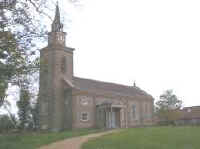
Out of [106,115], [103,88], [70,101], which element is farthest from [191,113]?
[70,101]

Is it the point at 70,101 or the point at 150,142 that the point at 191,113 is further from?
the point at 150,142

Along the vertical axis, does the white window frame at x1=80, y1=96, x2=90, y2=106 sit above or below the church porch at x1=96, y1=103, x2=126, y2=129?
above

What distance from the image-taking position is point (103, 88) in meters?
45.7

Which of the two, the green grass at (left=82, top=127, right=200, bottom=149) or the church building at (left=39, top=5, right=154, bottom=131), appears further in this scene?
the church building at (left=39, top=5, right=154, bottom=131)

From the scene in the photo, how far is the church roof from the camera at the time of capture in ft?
138

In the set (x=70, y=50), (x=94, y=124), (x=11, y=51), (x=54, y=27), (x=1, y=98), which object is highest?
(x=70, y=50)

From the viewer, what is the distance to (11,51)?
11.8 metres

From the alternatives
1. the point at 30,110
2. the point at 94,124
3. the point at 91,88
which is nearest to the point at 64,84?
the point at 91,88

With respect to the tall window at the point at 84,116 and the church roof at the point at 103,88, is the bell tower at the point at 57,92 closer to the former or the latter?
the tall window at the point at 84,116

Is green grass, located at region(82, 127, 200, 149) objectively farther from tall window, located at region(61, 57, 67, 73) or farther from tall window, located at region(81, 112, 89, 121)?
tall window, located at region(61, 57, 67, 73)

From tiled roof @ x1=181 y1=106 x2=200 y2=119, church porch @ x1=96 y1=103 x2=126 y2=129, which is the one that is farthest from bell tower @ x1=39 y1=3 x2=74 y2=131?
tiled roof @ x1=181 y1=106 x2=200 y2=119

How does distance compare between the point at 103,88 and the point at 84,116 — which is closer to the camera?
the point at 84,116

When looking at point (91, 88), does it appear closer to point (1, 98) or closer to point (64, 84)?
point (64, 84)

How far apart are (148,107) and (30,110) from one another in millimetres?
22704
